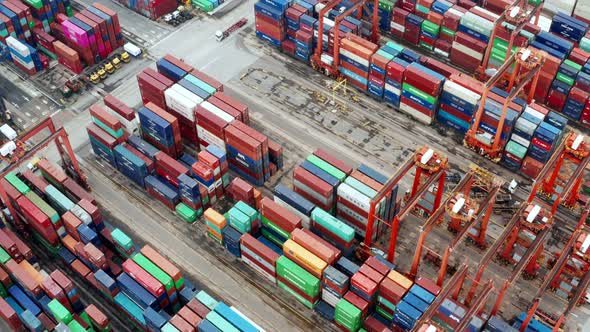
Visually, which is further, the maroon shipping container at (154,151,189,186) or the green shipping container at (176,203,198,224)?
the green shipping container at (176,203,198,224)

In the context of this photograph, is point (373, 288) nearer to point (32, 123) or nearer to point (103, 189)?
point (103, 189)

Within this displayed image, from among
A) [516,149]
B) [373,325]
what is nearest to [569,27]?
[516,149]

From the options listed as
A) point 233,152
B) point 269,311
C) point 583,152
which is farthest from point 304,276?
point 583,152

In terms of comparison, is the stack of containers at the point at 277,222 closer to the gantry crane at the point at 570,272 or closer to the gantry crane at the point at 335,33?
the gantry crane at the point at 570,272

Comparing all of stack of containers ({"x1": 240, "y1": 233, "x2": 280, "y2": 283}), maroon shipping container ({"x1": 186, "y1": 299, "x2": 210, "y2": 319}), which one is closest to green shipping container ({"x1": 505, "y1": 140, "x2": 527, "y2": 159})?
stack of containers ({"x1": 240, "y1": 233, "x2": 280, "y2": 283})

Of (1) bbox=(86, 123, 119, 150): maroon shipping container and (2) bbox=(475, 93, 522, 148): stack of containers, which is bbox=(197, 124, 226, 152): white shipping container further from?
(2) bbox=(475, 93, 522, 148): stack of containers

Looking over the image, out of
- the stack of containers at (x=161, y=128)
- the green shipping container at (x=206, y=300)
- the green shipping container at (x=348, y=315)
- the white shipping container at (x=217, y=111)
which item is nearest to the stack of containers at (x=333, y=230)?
the green shipping container at (x=348, y=315)
